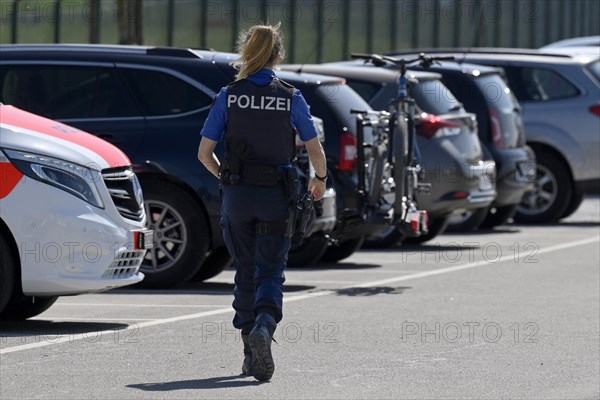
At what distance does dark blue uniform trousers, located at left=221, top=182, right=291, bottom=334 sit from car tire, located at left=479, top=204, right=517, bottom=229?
10523mm

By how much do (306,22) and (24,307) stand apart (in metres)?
19.5

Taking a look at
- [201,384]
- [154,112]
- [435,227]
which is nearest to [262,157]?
[201,384]

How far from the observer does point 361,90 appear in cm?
1472

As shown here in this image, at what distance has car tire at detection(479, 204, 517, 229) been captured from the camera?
59.6ft

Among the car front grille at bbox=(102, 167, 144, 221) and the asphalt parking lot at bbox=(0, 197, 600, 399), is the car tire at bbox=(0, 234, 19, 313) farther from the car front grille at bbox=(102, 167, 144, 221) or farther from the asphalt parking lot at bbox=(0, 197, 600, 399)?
the car front grille at bbox=(102, 167, 144, 221)

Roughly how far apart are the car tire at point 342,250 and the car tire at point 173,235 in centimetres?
240

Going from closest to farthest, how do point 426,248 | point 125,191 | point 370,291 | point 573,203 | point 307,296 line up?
point 125,191 < point 307,296 < point 370,291 < point 426,248 < point 573,203

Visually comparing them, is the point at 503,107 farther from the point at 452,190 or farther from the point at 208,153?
the point at 208,153

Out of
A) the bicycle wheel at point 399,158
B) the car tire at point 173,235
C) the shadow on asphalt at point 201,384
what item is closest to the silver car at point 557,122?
the bicycle wheel at point 399,158

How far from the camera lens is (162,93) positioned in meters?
12.2

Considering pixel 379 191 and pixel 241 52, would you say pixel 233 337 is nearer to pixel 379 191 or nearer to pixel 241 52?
pixel 241 52

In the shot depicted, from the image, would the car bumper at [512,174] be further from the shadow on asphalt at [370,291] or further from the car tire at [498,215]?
the shadow on asphalt at [370,291]

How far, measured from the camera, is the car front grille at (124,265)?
374 inches

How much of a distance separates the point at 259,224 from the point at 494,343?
192cm
